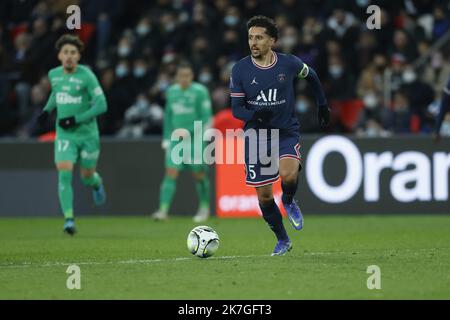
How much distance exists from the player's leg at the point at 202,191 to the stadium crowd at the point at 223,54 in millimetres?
2872

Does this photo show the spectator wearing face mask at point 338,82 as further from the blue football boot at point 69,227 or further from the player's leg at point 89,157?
the blue football boot at point 69,227

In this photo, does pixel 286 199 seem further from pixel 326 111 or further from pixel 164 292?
pixel 164 292

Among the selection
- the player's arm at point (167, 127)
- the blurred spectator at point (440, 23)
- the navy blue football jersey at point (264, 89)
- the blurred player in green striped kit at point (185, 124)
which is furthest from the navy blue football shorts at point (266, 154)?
the blurred spectator at point (440, 23)

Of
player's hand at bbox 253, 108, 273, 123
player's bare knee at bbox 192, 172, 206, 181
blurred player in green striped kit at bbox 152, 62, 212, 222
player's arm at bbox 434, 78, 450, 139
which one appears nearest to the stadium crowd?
blurred player in green striped kit at bbox 152, 62, 212, 222

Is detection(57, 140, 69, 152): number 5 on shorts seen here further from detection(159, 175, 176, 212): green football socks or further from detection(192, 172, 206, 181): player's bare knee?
detection(192, 172, 206, 181): player's bare knee

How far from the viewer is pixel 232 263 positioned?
9641 mm

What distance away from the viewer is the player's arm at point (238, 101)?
985 cm

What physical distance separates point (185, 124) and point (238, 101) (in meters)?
7.05

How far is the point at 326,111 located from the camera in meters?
10.4

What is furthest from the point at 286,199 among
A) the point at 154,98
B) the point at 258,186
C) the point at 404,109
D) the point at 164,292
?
the point at 154,98

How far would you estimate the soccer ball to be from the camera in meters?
10.1

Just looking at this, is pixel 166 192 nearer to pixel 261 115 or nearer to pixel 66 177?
pixel 66 177

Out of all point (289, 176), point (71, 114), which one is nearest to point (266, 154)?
point (289, 176)
